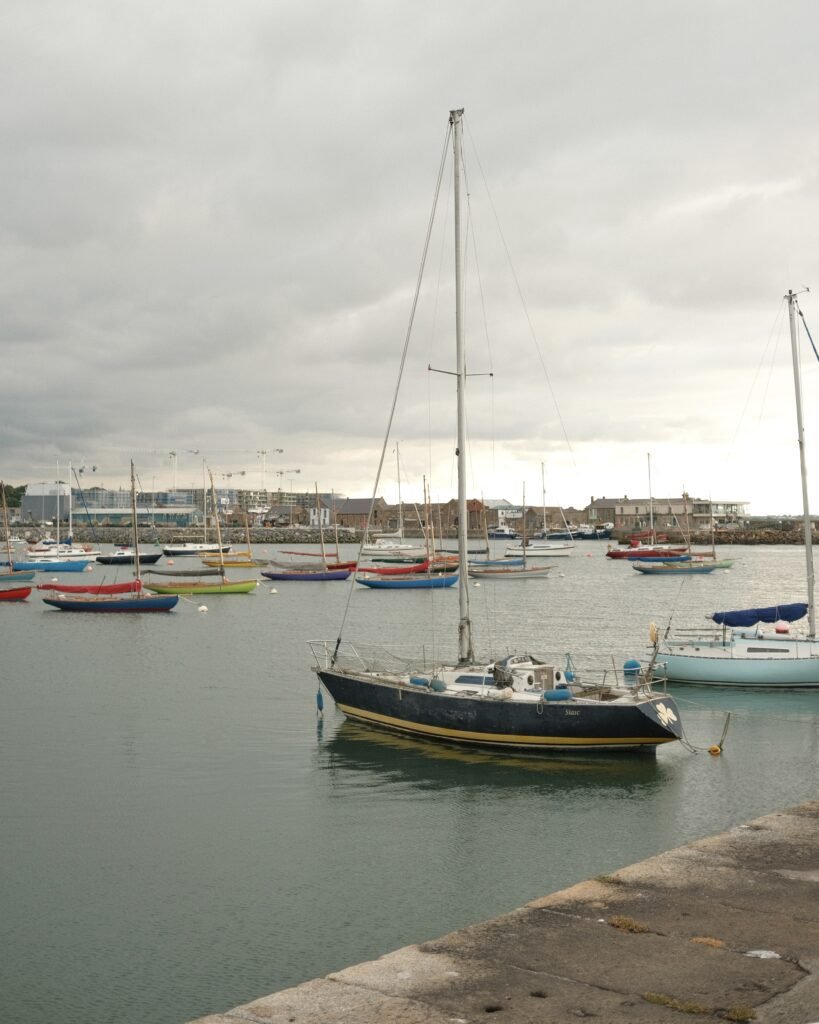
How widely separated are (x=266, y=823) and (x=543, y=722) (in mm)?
7143

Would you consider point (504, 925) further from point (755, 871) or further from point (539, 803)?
point (539, 803)

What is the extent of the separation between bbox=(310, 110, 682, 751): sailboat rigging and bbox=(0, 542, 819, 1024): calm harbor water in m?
0.58

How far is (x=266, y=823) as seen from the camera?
19.7m

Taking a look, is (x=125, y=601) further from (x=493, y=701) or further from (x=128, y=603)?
(x=493, y=701)

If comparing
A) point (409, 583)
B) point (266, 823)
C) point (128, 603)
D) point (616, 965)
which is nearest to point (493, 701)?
point (266, 823)

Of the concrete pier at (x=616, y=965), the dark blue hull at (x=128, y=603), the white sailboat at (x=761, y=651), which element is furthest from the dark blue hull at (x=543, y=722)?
the dark blue hull at (x=128, y=603)

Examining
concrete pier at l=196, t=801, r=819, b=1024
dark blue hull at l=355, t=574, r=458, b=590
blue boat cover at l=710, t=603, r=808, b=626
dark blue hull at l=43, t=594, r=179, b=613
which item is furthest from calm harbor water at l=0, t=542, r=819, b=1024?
dark blue hull at l=355, t=574, r=458, b=590

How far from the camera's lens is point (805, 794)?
21.3 m

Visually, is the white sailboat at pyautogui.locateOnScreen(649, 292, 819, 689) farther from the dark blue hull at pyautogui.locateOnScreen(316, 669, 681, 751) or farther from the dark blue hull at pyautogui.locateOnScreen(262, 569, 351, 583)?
the dark blue hull at pyautogui.locateOnScreen(262, 569, 351, 583)

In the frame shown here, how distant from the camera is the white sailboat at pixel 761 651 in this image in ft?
107

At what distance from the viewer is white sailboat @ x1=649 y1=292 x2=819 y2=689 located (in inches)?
1289

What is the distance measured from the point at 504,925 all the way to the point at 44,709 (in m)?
25.7

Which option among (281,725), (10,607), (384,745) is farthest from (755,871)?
(10,607)

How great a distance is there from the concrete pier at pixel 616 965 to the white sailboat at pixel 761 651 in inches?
837
